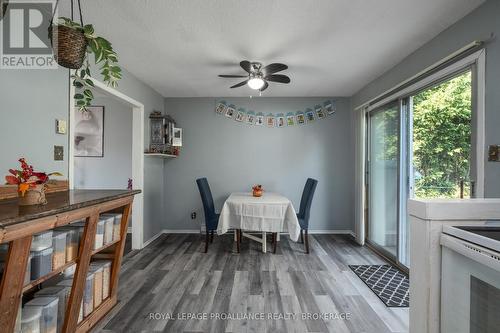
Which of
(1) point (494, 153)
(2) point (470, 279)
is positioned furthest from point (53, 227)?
(1) point (494, 153)

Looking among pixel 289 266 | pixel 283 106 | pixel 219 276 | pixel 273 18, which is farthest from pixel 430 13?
pixel 219 276

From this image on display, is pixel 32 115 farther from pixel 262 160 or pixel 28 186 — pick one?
pixel 262 160

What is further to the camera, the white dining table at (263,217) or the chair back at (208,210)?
the chair back at (208,210)

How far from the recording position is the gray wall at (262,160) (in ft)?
13.9

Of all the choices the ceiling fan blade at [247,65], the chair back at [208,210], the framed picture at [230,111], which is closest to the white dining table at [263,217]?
the chair back at [208,210]

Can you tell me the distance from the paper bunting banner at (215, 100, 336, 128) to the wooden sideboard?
268cm

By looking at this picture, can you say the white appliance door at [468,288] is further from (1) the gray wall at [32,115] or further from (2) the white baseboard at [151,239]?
(2) the white baseboard at [151,239]

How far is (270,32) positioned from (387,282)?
9.15 ft

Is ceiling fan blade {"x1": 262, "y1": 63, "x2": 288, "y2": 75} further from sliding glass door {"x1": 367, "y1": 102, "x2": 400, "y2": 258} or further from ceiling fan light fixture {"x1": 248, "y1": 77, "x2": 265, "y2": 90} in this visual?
sliding glass door {"x1": 367, "y1": 102, "x2": 400, "y2": 258}

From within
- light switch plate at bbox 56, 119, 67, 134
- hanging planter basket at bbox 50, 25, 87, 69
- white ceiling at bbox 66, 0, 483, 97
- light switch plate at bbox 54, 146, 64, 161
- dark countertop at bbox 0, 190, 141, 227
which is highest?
white ceiling at bbox 66, 0, 483, 97

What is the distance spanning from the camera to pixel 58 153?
78.6 inches

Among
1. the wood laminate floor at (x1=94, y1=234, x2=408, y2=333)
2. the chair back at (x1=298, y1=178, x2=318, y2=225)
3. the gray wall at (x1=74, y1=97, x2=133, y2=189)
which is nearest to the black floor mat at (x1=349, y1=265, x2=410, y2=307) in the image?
the wood laminate floor at (x1=94, y1=234, x2=408, y2=333)

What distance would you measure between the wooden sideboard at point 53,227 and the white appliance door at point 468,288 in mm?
1787

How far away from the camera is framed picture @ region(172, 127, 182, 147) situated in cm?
402
